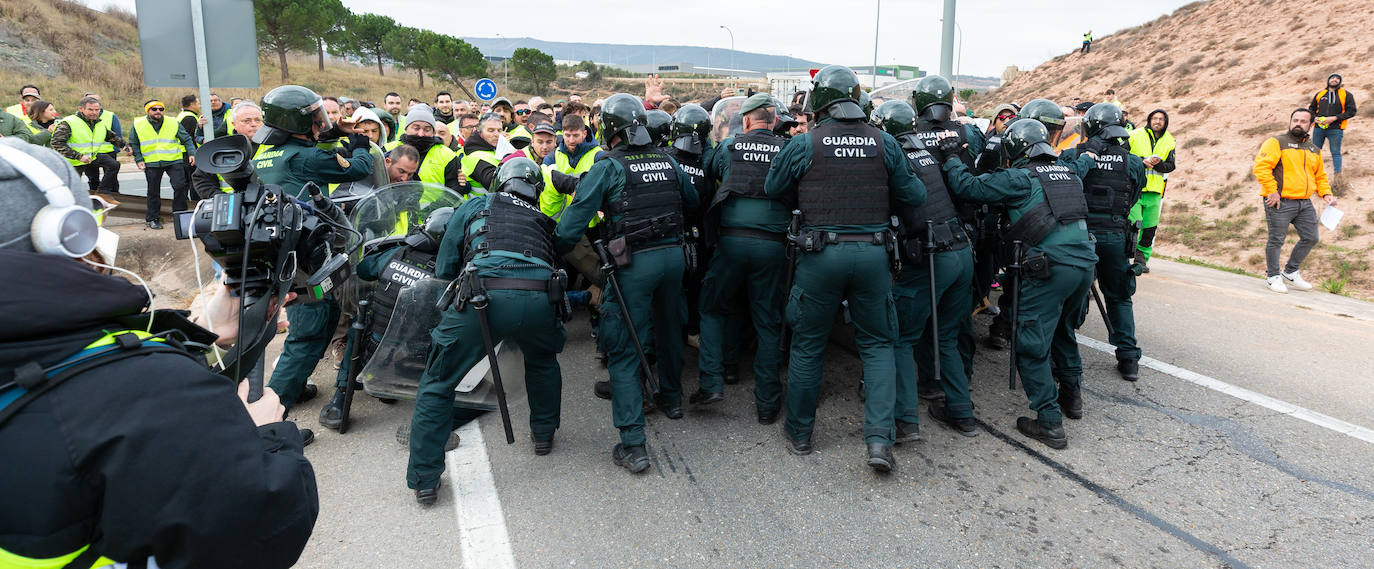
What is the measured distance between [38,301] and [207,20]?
583 centimetres

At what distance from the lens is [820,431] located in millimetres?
4324

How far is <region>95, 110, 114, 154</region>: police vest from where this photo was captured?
33.6 feet

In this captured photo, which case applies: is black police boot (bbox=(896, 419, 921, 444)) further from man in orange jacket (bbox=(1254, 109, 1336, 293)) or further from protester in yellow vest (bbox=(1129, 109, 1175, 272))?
man in orange jacket (bbox=(1254, 109, 1336, 293))

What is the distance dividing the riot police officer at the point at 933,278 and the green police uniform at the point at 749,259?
2.38ft

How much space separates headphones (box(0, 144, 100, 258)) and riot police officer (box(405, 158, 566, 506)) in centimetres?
215

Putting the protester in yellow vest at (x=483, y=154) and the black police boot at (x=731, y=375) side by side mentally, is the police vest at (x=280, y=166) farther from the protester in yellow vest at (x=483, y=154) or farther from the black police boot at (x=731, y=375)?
the black police boot at (x=731, y=375)

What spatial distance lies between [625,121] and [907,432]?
7.95ft

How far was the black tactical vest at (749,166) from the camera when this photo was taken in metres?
4.41

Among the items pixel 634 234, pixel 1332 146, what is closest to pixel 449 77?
pixel 1332 146

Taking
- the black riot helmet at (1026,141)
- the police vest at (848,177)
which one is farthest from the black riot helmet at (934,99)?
the police vest at (848,177)

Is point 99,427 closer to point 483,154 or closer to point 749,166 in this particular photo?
point 749,166

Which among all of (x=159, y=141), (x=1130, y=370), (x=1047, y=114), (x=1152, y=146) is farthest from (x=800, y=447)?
(x=159, y=141)

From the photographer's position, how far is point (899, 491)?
3.61 metres

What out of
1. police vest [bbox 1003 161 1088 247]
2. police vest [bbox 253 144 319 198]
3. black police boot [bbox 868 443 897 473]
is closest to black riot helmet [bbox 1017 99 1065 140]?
police vest [bbox 1003 161 1088 247]
